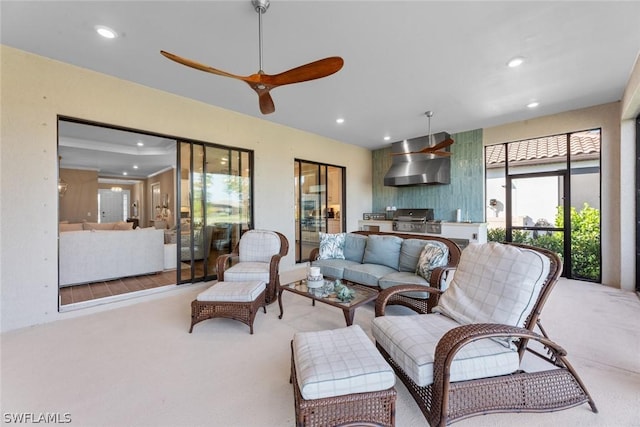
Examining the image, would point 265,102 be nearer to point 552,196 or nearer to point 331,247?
point 331,247

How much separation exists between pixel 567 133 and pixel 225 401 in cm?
655

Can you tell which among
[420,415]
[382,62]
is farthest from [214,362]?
[382,62]

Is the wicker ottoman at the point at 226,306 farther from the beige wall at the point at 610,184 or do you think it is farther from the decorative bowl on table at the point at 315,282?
the beige wall at the point at 610,184

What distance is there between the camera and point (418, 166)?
249 inches

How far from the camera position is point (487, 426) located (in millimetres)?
1561

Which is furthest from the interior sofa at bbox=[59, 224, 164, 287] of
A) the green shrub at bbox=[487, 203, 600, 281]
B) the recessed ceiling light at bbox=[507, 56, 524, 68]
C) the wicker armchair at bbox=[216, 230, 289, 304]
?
the green shrub at bbox=[487, 203, 600, 281]

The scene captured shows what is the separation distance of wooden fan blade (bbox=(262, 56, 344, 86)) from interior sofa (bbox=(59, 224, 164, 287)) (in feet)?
14.2

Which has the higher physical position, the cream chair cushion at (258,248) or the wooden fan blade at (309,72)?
the wooden fan blade at (309,72)

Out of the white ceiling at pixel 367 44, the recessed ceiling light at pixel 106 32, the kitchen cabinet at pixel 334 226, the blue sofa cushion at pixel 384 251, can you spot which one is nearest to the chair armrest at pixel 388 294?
the blue sofa cushion at pixel 384 251

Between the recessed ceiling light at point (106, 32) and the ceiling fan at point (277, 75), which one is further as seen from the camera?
the recessed ceiling light at point (106, 32)

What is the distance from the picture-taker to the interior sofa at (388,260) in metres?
3.04

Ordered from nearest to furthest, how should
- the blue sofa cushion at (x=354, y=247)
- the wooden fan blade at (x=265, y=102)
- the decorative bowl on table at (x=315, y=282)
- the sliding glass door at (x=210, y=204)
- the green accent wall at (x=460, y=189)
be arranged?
1. the wooden fan blade at (x=265, y=102)
2. the decorative bowl on table at (x=315, y=282)
3. the blue sofa cushion at (x=354, y=247)
4. the sliding glass door at (x=210, y=204)
5. the green accent wall at (x=460, y=189)

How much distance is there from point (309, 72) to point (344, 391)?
210 cm

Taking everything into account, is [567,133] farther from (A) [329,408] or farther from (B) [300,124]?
(A) [329,408]
